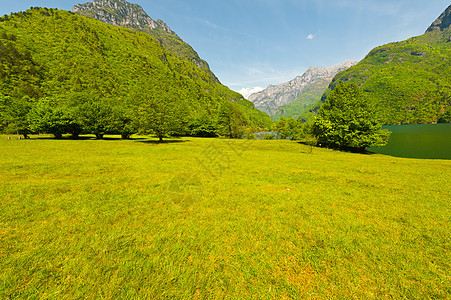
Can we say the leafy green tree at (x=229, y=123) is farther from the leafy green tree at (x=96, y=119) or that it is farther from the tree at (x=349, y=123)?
the leafy green tree at (x=96, y=119)

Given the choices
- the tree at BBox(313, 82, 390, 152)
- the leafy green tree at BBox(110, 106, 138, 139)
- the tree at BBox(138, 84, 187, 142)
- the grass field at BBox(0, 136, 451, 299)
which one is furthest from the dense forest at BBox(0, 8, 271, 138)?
the tree at BBox(313, 82, 390, 152)

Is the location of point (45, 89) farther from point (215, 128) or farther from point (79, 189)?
point (79, 189)

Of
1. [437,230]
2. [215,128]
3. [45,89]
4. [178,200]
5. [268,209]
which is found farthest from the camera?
[45,89]

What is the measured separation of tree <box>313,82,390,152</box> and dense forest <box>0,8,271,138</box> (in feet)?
135

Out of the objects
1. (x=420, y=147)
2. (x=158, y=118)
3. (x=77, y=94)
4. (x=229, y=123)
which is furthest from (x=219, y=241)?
(x=77, y=94)

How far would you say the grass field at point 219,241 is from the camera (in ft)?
14.9

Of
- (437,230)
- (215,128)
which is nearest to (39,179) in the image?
(437,230)

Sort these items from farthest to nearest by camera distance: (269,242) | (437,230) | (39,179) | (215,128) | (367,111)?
1. (215,128)
2. (367,111)
3. (39,179)
4. (437,230)
5. (269,242)

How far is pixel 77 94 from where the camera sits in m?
63.3

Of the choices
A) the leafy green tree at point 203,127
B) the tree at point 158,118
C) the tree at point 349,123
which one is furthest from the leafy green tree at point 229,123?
the tree at point 349,123

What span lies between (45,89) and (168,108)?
467 ft

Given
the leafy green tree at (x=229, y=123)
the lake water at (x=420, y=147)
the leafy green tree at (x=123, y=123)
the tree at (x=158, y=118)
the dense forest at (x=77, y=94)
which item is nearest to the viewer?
the lake water at (x=420, y=147)

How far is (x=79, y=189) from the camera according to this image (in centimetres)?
1101

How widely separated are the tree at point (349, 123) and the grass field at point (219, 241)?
95.3 feet
